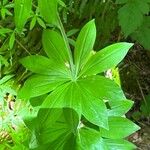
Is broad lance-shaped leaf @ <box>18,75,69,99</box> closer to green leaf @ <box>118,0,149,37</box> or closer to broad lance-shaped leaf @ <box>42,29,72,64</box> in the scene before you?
broad lance-shaped leaf @ <box>42,29,72,64</box>

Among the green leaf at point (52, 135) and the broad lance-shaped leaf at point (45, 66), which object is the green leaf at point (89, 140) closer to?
the green leaf at point (52, 135)

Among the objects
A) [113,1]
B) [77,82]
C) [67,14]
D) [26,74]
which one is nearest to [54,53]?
[77,82]

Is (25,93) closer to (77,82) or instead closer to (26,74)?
(77,82)

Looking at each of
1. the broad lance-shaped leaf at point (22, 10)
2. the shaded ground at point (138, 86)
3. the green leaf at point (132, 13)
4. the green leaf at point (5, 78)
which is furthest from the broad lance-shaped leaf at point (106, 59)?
the shaded ground at point (138, 86)

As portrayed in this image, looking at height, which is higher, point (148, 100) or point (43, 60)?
point (43, 60)

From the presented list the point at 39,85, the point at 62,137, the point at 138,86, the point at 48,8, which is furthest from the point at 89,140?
the point at 138,86

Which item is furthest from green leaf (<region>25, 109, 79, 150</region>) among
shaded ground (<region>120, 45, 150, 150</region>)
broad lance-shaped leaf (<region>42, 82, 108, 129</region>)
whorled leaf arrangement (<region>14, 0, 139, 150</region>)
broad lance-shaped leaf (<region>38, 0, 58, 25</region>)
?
shaded ground (<region>120, 45, 150, 150</region>)
